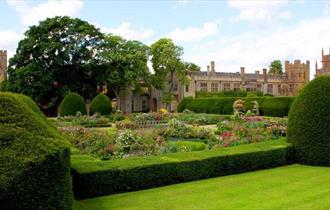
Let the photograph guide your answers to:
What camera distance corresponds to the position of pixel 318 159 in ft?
32.4

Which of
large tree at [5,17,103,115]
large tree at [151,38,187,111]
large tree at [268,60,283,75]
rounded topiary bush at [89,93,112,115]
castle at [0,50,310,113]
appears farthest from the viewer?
large tree at [268,60,283,75]

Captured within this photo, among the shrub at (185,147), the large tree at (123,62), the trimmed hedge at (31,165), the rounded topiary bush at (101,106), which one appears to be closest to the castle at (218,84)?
the large tree at (123,62)

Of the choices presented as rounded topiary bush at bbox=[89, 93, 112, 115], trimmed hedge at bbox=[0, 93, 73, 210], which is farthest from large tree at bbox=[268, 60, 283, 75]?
trimmed hedge at bbox=[0, 93, 73, 210]

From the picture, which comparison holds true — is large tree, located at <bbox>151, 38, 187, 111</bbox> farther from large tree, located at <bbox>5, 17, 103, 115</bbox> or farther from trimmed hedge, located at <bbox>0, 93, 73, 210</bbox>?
trimmed hedge, located at <bbox>0, 93, 73, 210</bbox>

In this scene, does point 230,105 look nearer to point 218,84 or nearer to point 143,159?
point 218,84

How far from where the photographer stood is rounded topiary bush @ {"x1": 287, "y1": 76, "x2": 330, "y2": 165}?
9.88 m

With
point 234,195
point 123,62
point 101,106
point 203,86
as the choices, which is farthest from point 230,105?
point 234,195

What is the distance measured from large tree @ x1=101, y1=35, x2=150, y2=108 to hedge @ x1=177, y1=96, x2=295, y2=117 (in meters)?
5.43

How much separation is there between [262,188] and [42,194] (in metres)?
4.28

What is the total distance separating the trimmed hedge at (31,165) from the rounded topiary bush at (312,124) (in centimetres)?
696

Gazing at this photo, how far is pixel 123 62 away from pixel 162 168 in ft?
98.5

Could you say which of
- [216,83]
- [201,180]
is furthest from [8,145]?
[216,83]

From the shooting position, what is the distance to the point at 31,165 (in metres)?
4.54

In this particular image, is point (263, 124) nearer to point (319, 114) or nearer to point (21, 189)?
point (319, 114)
